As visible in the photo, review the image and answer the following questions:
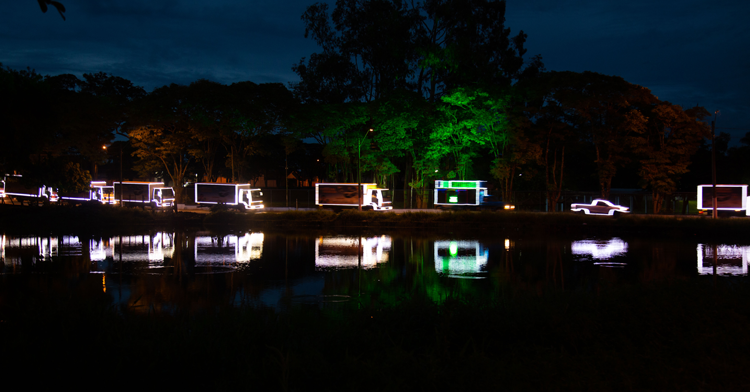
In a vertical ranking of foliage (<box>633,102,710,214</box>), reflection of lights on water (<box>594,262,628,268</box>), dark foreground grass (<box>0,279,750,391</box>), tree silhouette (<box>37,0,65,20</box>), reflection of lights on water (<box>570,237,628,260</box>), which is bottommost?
reflection of lights on water (<box>594,262,628,268</box>)

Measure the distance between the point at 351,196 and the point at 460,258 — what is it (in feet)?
81.7

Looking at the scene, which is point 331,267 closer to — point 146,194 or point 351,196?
point 351,196

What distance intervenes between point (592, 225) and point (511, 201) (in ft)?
53.0

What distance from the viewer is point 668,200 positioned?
44.3 meters

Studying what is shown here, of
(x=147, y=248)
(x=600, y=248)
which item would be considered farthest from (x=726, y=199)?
(x=147, y=248)

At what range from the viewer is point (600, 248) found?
62.5 feet

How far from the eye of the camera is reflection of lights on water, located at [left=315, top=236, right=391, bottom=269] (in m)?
14.9

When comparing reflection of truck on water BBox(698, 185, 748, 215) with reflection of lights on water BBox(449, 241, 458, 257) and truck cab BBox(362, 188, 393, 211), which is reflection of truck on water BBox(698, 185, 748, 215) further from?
reflection of lights on water BBox(449, 241, 458, 257)

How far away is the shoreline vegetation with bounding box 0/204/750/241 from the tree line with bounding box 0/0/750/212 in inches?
323

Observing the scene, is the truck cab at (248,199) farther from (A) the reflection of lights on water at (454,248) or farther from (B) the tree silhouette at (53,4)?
(B) the tree silhouette at (53,4)

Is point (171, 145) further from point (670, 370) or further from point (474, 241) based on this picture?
point (670, 370)

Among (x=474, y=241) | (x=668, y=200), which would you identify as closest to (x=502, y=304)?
(x=474, y=241)

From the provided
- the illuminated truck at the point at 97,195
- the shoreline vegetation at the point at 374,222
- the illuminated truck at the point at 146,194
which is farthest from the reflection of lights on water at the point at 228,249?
the illuminated truck at the point at 97,195

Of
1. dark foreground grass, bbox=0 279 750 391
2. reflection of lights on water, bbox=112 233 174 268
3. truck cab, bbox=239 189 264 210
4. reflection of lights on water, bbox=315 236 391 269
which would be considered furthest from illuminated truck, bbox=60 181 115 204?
dark foreground grass, bbox=0 279 750 391
